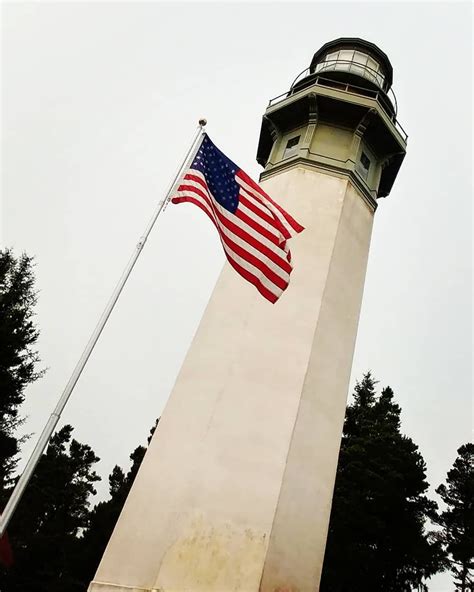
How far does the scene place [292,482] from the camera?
11289 millimetres

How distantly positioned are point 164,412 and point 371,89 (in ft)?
49.4

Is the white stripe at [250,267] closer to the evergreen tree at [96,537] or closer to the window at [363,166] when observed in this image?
the window at [363,166]

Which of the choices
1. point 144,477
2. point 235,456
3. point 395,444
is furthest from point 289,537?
point 395,444

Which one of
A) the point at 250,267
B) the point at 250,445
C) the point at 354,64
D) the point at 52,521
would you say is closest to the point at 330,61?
the point at 354,64

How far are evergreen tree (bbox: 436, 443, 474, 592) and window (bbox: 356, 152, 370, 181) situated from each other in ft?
77.4

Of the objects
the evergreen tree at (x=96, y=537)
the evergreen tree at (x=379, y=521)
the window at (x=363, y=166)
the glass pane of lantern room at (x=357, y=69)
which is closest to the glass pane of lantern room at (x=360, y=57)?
the glass pane of lantern room at (x=357, y=69)

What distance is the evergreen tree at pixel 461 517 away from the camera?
97.8 feet

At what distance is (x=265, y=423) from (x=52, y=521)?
102 feet

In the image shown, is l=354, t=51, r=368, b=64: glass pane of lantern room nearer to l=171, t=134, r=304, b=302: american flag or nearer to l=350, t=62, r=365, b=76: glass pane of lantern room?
l=350, t=62, r=365, b=76: glass pane of lantern room

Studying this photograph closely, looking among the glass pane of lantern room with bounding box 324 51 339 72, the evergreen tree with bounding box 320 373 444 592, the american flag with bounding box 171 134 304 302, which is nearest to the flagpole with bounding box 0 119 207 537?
the american flag with bounding box 171 134 304 302

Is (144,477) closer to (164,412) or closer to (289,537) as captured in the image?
(164,412)

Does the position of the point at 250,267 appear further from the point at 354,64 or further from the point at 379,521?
the point at 379,521

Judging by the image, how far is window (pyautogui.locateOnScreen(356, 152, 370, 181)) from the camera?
58.3ft

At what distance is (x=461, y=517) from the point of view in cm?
3145
